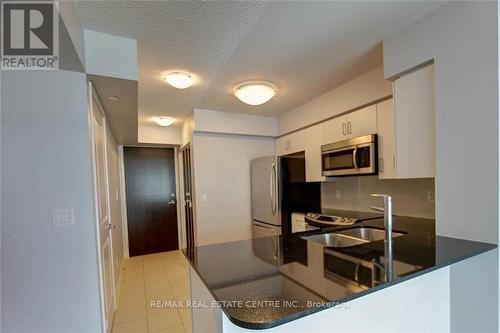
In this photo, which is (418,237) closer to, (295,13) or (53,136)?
(295,13)

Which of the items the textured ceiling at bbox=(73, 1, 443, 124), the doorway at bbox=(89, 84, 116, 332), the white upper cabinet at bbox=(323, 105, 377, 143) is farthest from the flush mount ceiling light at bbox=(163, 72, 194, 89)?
the white upper cabinet at bbox=(323, 105, 377, 143)

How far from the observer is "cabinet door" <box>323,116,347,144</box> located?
8.88 ft

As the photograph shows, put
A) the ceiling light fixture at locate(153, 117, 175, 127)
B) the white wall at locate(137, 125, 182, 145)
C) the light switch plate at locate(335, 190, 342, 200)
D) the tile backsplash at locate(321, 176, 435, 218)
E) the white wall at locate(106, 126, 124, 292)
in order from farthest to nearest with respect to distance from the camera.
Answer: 1. the white wall at locate(137, 125, 182, 145)
2. the ceiling light fixture at locate(153, 117, 175, 127)
3. the light switch plate at locate(335, 190, 342, 200)
4. the white wall at locate(106, 126, 124, 292)
5. the tile backsplash at locate(321, 176, 435, 218)

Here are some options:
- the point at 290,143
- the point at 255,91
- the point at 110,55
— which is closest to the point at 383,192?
the point at 290,143

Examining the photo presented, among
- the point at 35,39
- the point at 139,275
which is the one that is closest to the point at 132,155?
the point at 139,275

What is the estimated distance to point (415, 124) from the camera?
1680 millimetres

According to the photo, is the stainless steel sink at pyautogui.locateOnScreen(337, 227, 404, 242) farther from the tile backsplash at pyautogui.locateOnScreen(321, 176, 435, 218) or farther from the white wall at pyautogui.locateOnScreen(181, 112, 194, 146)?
the white wall at pyautogui.locateOnScreen(181, 112, 194, 146)

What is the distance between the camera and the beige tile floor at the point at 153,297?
7.24 feet

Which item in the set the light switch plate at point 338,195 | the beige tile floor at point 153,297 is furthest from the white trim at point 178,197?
the light switch plate at point 338,195

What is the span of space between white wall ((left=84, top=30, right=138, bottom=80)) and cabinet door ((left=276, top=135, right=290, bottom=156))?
2.45 metres

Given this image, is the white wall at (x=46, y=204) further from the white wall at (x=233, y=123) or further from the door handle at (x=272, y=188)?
the door handle at (x=272, y=188)

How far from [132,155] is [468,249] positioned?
4659mm

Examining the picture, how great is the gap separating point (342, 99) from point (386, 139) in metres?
0.68

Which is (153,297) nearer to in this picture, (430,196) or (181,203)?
(181,203)
